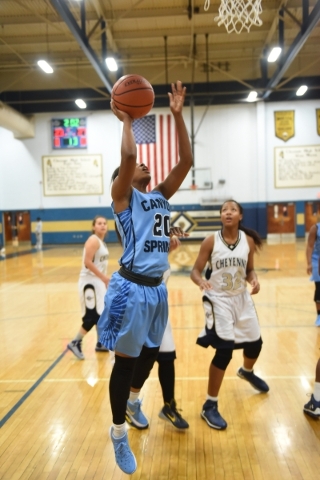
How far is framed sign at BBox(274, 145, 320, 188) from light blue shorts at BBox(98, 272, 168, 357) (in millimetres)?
18939

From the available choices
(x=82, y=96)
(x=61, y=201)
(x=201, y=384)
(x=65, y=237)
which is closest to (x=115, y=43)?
(x=82, y=96)

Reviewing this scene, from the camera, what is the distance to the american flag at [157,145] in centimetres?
1981

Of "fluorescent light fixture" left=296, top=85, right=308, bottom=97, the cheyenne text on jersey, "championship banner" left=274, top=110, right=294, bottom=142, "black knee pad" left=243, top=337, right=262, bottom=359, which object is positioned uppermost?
"fluorescent light fixture" left=296, top=85, right=308, bottom=97

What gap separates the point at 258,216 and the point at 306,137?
404cm

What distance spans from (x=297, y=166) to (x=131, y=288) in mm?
19294

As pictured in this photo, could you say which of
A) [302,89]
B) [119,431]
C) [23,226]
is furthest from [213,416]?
[23,226]

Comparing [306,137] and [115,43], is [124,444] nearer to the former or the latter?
[115,43]

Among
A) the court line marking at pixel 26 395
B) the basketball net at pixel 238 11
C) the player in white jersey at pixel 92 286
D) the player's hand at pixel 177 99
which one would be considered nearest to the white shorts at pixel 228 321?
the player's hand at pixel 177 99

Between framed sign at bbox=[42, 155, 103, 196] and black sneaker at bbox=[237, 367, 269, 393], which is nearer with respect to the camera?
black sneaker at bbox=[237, 367, 269, 393]

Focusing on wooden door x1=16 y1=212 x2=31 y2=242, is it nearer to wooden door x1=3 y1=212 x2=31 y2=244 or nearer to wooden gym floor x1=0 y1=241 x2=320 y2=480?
wooden door x1=3 y1=212 x2=31 y2=244

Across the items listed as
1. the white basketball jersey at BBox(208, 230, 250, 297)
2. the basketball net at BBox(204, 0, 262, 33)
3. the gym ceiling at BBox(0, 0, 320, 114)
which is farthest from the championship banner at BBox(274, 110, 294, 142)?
the white basketball jersey at BBox(208, 230, 250, 297)

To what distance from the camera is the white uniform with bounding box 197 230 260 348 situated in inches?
131

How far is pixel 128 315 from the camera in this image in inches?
93.9

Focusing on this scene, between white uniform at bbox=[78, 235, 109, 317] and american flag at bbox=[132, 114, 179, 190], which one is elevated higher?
american flag at bbox=[132, 114, 179, 190]
